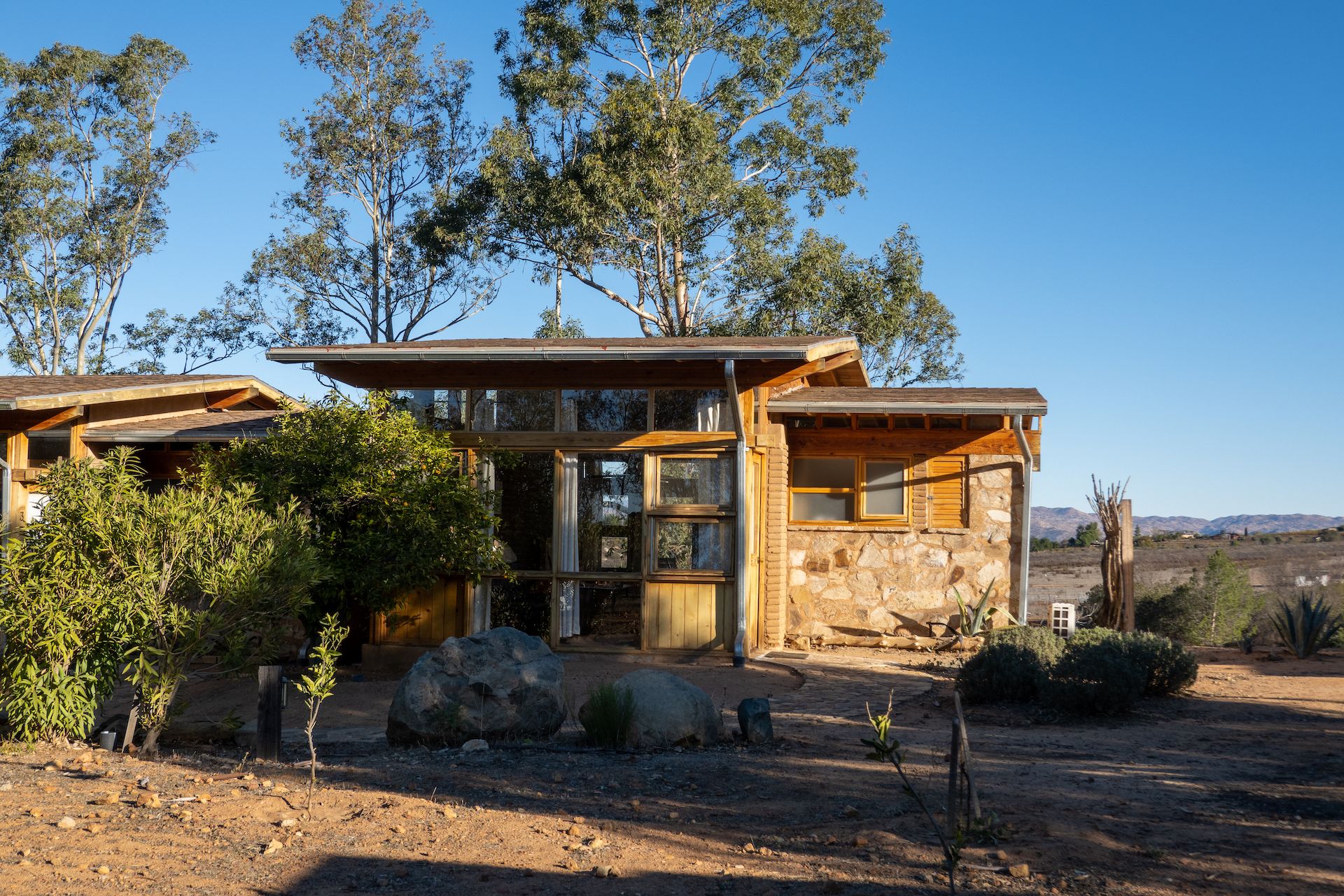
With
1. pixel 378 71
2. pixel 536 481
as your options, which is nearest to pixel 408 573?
pixel 536 481

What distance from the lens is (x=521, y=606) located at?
11.9 m

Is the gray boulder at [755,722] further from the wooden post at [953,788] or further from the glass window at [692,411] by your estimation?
the glass window at [692,411]

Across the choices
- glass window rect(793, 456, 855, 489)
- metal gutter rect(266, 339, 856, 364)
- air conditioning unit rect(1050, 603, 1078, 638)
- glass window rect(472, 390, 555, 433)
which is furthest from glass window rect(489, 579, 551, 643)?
air conditioning unit rect(1050, 603, 1078, 638)

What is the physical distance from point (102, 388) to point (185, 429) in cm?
119

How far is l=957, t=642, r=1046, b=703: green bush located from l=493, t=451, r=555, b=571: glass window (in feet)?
15.1

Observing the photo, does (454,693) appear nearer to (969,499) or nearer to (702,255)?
(969,499)

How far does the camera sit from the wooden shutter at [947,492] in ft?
45.0

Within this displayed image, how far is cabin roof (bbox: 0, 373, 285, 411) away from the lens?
A: 1240 centimetres

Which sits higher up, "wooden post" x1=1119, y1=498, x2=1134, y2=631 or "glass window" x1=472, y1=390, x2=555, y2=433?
"glass window" x1=472, y1=390, x2=555, y2=433

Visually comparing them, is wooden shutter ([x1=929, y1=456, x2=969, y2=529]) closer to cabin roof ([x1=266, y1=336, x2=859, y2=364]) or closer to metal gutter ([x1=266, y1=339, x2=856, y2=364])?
cabin roof ([x1=266, y1=336, x2=859, y2=364])

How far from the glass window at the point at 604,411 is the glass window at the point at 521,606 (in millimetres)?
1731

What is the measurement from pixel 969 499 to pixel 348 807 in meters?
9.66

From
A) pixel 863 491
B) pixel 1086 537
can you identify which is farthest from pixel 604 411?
pixel 1086 537

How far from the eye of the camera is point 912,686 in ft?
34.1
